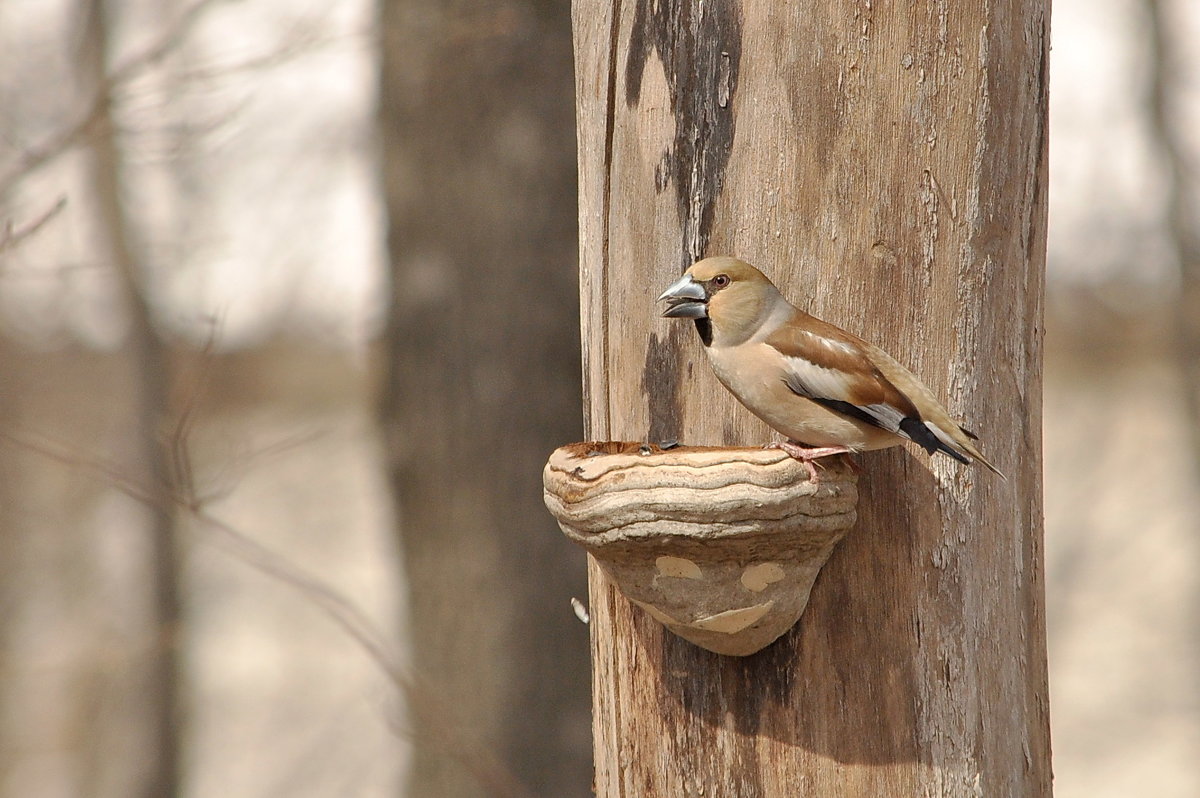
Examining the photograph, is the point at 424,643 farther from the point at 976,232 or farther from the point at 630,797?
the point at 976,232

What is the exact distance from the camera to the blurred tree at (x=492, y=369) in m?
4.94

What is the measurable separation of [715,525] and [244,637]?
21.0m

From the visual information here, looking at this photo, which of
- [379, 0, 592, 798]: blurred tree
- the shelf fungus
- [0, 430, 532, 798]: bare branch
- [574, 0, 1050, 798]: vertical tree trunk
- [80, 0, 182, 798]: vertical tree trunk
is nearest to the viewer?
the shelf fungus

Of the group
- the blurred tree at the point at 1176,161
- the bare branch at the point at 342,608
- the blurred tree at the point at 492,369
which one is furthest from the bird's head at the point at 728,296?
the blurred tree at the point at 1176,161

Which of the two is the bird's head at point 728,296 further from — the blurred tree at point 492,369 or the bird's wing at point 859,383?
the blurred tree at point 492,369

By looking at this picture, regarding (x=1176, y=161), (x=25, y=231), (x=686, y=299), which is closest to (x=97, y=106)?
(x=25, y=231)

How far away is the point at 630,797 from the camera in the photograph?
246 cm

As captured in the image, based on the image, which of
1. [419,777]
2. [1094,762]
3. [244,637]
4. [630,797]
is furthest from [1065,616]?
[244,637]

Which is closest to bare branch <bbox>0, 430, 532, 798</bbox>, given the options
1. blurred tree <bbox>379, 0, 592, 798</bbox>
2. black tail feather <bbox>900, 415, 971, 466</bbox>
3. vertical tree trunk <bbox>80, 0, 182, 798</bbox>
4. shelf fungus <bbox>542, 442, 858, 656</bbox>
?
blurred tree <bbox>379, 0, 592, 798</bbox>

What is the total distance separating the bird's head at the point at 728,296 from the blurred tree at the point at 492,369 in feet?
8.89

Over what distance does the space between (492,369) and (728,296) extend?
2883 millimetres

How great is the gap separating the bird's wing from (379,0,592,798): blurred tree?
2.83 meters

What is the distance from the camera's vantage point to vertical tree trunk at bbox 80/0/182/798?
7.56 metres

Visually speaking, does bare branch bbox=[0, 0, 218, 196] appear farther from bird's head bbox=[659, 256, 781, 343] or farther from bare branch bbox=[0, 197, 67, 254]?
bird's head bbox=[659, 256, 781, 343]
